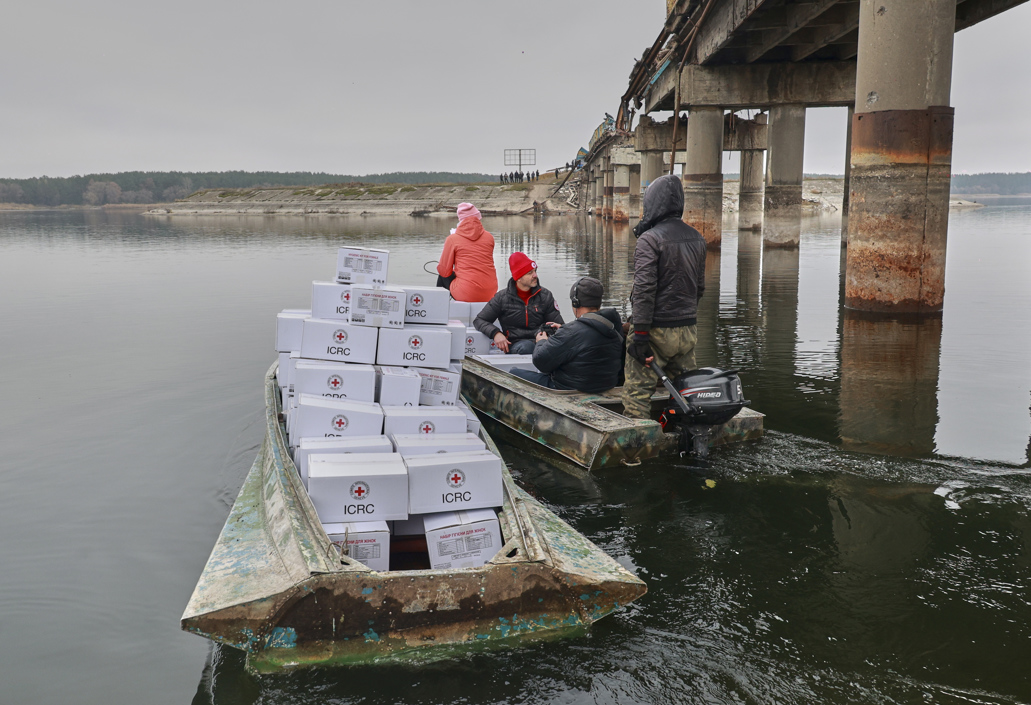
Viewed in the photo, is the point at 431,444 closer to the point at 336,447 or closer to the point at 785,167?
the point at 336,447

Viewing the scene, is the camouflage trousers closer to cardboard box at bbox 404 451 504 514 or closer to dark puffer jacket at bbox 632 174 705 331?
dark puffer jacket at bbox 632 174 705 331

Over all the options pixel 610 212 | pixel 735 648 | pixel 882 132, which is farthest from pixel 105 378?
pixel 610 212

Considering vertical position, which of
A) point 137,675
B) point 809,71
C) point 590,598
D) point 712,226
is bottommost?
point 137,675

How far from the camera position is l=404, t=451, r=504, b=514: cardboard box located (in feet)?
16.5

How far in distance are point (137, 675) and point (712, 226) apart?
28.4 meters

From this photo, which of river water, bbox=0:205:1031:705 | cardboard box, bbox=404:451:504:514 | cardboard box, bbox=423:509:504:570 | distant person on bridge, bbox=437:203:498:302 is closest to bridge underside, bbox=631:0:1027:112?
river water, bbox=0:205:1031:705

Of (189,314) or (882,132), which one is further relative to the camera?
(189,314)

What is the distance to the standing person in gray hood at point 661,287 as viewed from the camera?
24.4 ft

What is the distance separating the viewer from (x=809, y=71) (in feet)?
84.2

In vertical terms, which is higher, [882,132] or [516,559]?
[882,132]

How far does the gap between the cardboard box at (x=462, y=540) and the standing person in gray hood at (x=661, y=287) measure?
9.94ft

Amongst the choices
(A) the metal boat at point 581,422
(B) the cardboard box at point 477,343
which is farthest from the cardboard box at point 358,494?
(B) the cardboard box at point 477,343

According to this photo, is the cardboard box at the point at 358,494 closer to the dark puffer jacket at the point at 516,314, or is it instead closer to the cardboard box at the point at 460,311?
the dark puffer jacket at the point at 516,314

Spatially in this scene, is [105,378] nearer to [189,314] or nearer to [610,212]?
[189,314]
